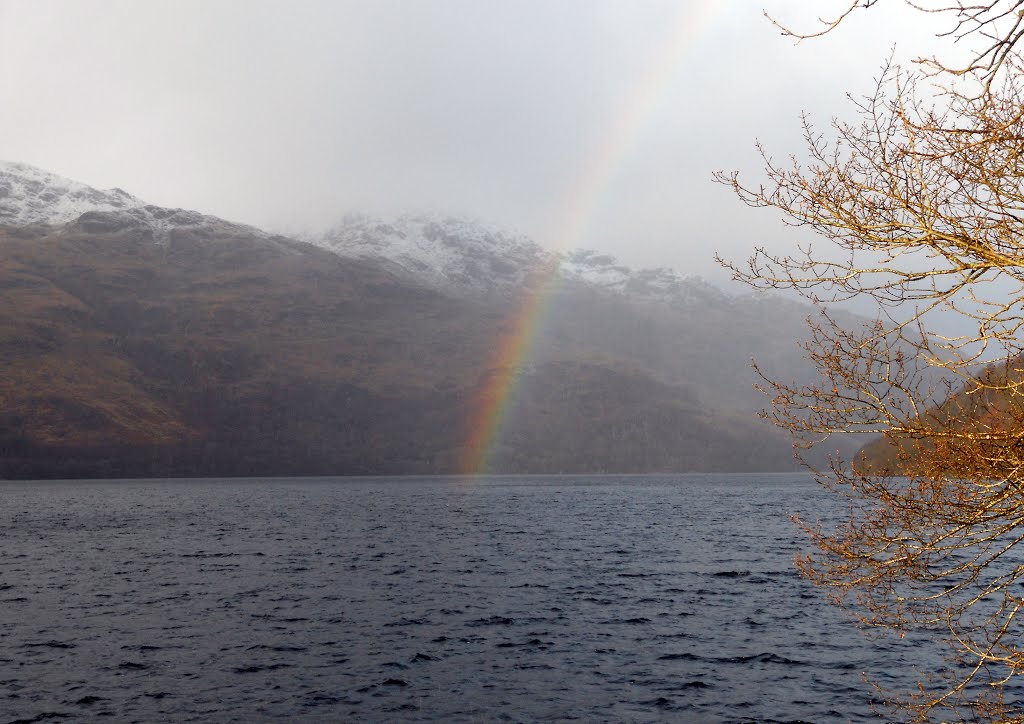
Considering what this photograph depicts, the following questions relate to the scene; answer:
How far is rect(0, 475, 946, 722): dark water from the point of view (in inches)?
987

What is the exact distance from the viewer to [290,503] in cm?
15525

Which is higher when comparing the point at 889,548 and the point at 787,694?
the point at 889,548

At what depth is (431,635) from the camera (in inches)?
1384

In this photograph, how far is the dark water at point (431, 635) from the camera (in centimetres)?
2506

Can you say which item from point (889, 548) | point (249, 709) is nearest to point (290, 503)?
point (249, 709)

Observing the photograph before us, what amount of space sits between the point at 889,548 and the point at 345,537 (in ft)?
258

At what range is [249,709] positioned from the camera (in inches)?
964

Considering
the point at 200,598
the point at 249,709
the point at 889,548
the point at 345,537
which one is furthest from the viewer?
the point at 345,537

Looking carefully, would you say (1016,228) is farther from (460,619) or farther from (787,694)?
(460,619)

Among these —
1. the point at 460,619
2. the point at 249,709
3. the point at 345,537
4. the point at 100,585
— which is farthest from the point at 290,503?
the point at 249,709

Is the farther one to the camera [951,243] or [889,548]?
[889,548]

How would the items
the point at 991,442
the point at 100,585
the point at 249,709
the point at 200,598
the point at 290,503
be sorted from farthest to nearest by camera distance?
the point at 290,503 < the point at 100,585 < the point at 200,598 < the point at 249,709 < the point at 991,442

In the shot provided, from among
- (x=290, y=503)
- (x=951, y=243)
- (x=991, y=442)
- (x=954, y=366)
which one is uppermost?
(x=951, y=243)

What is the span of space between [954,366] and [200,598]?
4604 cm
